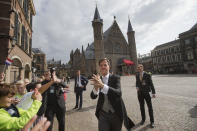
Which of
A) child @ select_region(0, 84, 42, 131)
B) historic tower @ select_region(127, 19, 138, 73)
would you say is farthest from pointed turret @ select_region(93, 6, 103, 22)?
child @ select_region(0, 84, 42, 131)

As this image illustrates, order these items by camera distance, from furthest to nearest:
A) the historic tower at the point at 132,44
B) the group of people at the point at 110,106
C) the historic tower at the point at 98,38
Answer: the historic tower at the point at 132,44, the historic tower at the point at 98,38, the group of people at the point at 110,106

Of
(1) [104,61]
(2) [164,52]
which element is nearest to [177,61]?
(2) [164,52]

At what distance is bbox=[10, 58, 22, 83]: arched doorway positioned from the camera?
32.3 feet

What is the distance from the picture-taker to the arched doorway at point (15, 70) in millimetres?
9859

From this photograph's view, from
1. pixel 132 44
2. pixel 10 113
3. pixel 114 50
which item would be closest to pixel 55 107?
pixel 10 113

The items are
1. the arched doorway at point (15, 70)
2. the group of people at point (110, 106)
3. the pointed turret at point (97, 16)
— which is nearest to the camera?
the group of people at point (110, 106)

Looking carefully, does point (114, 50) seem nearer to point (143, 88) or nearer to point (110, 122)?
point (143, 88)

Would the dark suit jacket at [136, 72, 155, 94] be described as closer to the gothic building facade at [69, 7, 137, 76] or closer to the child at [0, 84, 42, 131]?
the child at [0, 84, 42, 131]

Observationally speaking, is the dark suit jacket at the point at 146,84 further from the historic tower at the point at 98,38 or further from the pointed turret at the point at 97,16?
the pointed turret at the point at 97,16

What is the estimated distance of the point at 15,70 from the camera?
10.5 metres

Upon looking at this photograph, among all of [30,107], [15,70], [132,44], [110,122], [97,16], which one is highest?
[97,16]

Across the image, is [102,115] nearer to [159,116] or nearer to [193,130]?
[193,130]

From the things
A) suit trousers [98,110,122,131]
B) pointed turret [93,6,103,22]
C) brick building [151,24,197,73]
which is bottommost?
suit trousers [98,110,122,131]

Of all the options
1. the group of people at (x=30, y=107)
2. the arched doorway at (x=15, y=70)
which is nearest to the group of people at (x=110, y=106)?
the group of people at (x=30, y=107)
